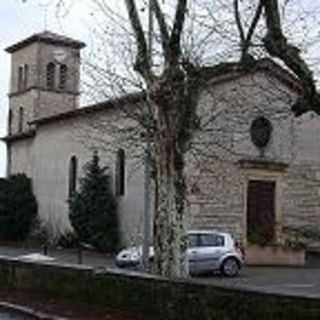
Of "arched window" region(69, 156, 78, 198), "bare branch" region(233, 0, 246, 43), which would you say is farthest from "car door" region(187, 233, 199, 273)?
"arched window" region(69, 156, 78, 198)

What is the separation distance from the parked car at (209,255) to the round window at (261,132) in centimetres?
1237

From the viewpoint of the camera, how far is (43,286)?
2009 cm

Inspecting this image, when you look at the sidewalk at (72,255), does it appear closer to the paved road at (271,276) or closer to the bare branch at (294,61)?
the paved road at (271,276)

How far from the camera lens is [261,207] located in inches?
1794

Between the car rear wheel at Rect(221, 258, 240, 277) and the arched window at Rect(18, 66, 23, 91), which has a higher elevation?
the arched window at Rect(18, 66, 23, 91)

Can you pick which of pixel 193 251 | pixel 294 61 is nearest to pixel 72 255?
pixel 193 251

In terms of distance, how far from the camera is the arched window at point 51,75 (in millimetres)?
64375

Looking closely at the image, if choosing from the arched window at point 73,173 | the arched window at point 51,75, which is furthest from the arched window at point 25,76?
the arched window at point 73,173

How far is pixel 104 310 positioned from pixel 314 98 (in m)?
6.38

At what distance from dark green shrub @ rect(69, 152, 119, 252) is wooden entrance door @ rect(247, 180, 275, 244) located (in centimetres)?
619

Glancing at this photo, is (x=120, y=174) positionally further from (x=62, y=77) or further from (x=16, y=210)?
(x=62, y=77)

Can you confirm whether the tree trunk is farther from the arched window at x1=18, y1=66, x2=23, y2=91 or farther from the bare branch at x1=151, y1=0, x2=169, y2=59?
the arched window at x1=18, y1=66, x2=23, y2=91

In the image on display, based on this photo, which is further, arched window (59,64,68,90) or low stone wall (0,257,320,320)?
arched window (59,64,68,90)

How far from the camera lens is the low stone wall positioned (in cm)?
1317
